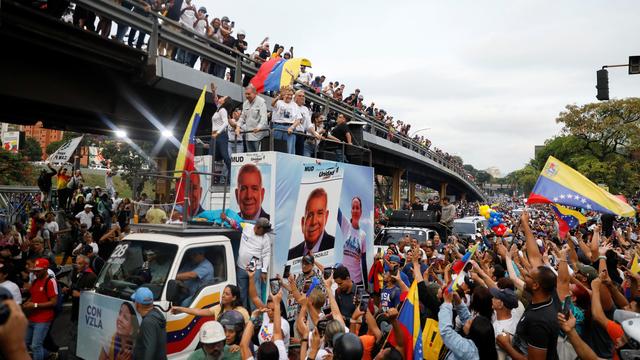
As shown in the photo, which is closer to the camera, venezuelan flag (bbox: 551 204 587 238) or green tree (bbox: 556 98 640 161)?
venezuelan flag (bbox: 551 204 587 238)

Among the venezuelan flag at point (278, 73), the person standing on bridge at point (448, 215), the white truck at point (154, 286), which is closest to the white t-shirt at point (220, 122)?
the venezuelan flag at point (278, 73)

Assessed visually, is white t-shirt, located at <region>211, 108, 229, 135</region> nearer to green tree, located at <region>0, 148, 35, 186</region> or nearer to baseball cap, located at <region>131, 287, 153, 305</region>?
baseball cap, located at <region>131, 287, 153, 305</region>

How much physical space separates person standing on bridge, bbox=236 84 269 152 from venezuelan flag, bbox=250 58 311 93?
1794 mm

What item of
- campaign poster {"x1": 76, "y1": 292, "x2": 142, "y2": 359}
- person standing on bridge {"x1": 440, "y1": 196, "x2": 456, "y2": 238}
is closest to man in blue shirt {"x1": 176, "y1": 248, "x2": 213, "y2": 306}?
campaign poster {"x1": 76, "y1": 292, "x2": 142, "y2": 359}

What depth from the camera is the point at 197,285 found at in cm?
559

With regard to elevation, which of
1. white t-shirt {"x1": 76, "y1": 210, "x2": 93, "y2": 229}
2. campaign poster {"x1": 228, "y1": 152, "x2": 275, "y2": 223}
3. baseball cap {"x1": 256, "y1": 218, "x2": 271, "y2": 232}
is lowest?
white t-shirt {"x1": 76, "y1": 210, "x2": 93, "y2": 229}

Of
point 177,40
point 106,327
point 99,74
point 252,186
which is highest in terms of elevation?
point 177,40

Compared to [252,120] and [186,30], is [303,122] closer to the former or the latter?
[252,120]

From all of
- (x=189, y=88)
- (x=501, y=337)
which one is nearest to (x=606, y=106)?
(x=189, y=88)

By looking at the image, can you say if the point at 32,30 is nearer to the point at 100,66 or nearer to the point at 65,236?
the point at 100,66

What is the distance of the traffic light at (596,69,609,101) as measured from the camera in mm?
12984

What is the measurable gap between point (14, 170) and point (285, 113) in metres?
34.9

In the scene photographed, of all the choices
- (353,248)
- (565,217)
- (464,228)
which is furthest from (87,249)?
(464,228)

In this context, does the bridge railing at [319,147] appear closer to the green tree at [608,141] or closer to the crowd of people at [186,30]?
the crowd of people at [186,30]
